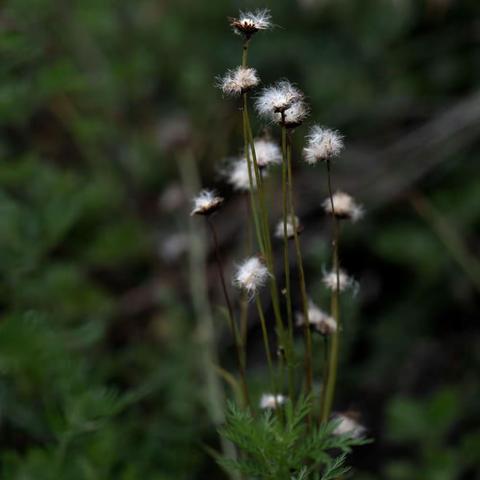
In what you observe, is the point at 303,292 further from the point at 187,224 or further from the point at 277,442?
the point at 187,224

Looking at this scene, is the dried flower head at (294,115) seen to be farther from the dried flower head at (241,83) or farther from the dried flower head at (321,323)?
the dried flower head at (321,323)

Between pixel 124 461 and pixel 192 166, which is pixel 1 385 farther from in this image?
pixel 192 166

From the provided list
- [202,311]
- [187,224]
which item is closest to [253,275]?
[202,311]

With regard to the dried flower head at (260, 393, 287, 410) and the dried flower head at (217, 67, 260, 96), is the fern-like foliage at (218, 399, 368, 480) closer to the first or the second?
the dried flower head at (260, 393, 287, 410)

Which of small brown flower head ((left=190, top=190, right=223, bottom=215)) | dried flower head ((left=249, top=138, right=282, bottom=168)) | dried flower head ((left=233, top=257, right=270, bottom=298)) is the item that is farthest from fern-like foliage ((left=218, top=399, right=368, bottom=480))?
dried flower head ((left=249, top=138, right=282, bottom=168))

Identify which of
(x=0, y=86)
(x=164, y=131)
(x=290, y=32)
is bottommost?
(x=0, y=86)

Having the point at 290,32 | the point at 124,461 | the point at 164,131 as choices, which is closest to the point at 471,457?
the point at 124,461

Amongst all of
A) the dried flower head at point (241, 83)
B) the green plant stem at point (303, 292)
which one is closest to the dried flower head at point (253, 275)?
the green plant stem at point (303, 292)

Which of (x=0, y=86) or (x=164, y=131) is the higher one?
(x=164, y=131)
